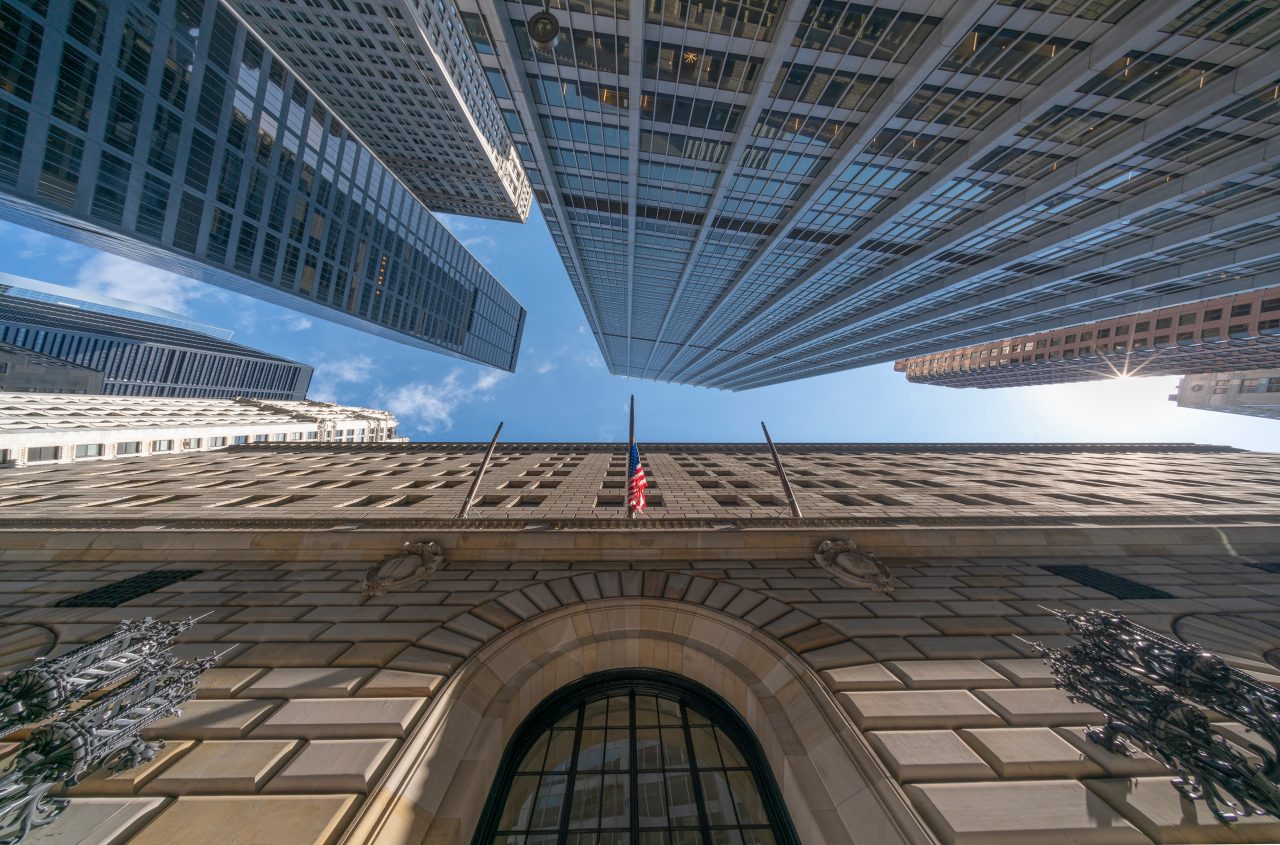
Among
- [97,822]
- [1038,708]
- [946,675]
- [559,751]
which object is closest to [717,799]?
[559,751]

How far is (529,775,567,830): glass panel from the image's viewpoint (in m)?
8.33

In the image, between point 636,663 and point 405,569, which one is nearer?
point 636,663

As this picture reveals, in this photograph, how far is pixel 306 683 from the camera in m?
8.95

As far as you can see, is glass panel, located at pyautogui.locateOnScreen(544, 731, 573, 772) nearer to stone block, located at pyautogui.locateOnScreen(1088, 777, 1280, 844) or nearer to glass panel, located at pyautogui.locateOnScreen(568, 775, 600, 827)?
glass panel, located at pyautogui.locateOnScreen(568, 775, 600, 827)

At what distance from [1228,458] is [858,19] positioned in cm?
4061

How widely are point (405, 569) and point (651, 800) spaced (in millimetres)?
8442

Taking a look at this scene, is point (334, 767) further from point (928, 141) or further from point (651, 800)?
point (928, 141)

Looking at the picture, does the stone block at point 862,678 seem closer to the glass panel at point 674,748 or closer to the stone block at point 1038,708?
the stone block at point 1038,708

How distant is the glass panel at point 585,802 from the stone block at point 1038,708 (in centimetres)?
767

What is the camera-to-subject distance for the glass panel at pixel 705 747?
376 inches

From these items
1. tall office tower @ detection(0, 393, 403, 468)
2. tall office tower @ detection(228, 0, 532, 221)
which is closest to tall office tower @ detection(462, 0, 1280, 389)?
tall office tower @ detection(0, 393, 403, 468)

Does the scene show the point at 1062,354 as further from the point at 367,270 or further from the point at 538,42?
the point at 367,270

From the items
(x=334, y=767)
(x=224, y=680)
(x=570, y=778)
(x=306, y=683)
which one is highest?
(x=306, y=683)

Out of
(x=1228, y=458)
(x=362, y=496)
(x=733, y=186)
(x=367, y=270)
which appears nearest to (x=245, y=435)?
(x=367, y=270)
